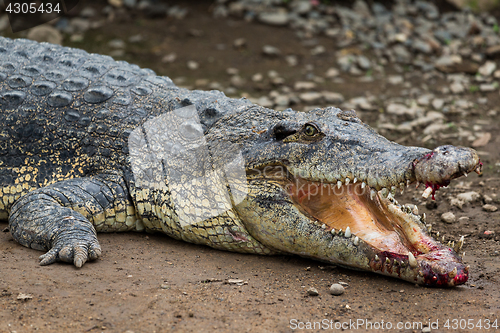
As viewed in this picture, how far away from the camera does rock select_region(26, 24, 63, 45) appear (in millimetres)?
8969

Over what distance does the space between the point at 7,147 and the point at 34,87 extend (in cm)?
61

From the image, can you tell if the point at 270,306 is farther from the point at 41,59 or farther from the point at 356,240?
the point at 41,59

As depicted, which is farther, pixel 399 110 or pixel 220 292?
pixel 399 110

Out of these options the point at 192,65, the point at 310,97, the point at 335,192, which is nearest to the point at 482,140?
the point at 310,97

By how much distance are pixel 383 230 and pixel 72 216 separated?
7.97 feet

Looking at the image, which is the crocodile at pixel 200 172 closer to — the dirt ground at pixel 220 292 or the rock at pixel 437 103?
the dirt ground at pixel 220 292

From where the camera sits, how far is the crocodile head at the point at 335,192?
11.5ft

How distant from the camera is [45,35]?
8.99 meters

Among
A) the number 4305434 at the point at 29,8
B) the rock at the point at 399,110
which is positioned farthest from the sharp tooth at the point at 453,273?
the number 4305434 at the point at 29,8

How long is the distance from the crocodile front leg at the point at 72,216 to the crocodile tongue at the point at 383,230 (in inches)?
60.9

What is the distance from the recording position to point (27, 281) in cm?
351

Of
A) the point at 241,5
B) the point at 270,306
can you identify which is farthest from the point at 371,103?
the point at 270,306

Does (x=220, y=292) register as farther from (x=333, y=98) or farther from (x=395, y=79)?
(x=395, y=79)

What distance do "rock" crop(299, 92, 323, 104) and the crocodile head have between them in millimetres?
A: 3519
